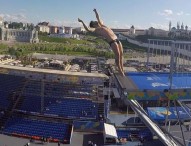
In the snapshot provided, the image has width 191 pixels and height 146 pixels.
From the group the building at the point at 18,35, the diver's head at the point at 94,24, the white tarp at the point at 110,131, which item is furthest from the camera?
the building at the point at 18,35

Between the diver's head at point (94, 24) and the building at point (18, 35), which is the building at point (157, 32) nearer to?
the building at point (18, 35)

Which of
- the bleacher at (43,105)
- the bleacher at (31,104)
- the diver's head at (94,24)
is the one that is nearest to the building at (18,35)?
the bleacher at (43,105)

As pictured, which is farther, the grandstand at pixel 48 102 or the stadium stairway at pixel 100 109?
the stadium stairway at pixel 100 109

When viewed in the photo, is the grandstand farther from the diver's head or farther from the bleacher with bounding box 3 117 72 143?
the diver's head

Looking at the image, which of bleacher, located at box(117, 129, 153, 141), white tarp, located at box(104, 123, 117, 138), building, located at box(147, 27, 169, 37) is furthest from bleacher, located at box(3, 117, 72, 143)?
building, located at box(147, 27, 169, 37)

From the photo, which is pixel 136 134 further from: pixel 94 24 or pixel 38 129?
pixel 94 24

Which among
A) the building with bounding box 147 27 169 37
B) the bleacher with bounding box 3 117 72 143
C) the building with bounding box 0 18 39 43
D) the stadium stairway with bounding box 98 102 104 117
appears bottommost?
the bleacher with bounding box 3 117 72 143
